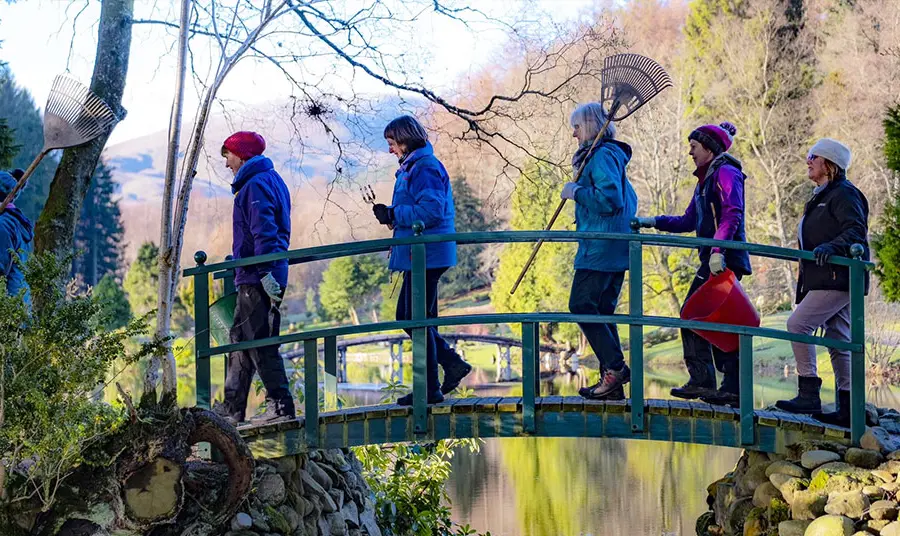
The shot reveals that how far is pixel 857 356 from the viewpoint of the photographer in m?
5.98

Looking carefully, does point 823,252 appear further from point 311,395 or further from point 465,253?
point 465,253

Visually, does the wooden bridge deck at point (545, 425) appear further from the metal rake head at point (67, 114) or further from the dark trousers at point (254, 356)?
the metal rake head at point (67, 114)

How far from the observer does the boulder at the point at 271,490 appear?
20.5 ft

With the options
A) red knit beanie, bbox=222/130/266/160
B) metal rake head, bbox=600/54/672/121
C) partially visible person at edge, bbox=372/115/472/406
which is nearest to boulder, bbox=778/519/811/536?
partially visible person at edge, bbox=372/115/472/406

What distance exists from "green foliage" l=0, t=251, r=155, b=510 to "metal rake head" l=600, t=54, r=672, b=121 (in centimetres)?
279

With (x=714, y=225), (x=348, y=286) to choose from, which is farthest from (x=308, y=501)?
(x=348, y=286)

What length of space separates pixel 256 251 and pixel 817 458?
2.93 m

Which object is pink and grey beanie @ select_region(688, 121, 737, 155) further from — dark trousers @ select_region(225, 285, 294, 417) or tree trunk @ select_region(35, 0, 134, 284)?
tree trunk @ select_region(35, 0, 134, 284)

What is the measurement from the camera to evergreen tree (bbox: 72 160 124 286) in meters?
38.8

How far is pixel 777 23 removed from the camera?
28.3 m

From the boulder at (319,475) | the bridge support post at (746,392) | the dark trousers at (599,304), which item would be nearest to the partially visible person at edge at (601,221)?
the dark trousers at (599,304)

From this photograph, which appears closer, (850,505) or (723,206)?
(850,505)

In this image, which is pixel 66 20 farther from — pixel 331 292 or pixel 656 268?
pixel 331 292

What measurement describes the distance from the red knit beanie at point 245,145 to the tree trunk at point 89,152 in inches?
84.4
